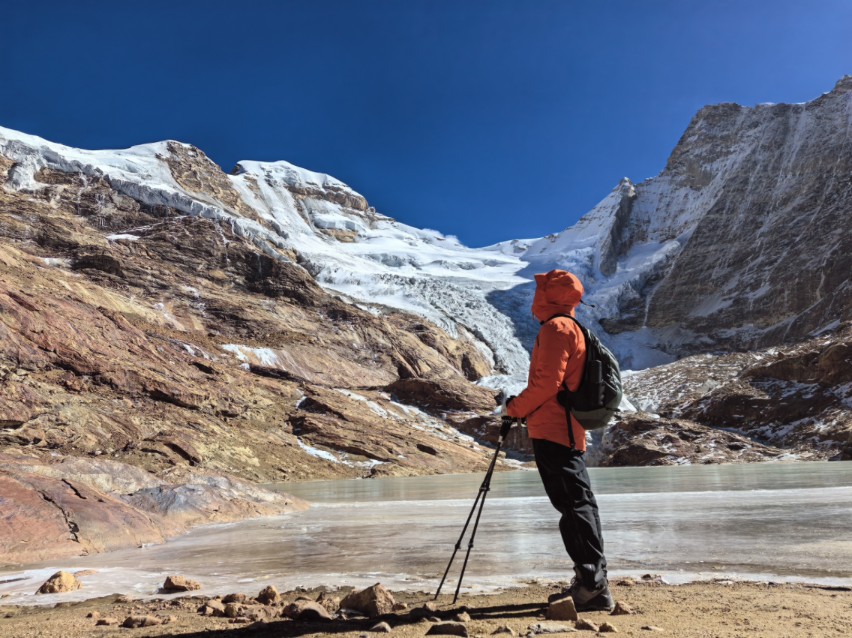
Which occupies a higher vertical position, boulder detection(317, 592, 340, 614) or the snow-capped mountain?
the snow-capped mountain

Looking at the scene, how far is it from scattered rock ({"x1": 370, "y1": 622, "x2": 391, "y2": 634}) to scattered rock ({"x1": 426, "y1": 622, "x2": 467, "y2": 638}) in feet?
0.69

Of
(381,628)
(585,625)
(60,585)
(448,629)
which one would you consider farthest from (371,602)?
(60,585)

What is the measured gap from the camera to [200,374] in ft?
143

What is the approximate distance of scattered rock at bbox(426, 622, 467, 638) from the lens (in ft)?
10.1

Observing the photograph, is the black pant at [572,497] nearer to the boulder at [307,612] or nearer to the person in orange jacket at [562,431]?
the person in orange jacket at [562,431]

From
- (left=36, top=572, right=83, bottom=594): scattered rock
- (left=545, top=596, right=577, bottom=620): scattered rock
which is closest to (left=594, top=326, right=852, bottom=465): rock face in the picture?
(left=545, top=596, right=577, bottom=620): scattered rock

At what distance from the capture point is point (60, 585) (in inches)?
185

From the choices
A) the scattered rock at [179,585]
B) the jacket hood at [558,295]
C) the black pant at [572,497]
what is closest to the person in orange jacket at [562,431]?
the black pant at [572,497]

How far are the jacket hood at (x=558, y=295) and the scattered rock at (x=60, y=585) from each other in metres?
4.03

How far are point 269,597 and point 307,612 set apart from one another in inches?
26.1

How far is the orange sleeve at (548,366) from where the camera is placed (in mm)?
4129

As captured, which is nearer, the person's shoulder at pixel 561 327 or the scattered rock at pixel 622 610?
the scattered rock at pixel 622 610

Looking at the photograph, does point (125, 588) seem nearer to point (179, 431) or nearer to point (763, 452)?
point (179, 431)

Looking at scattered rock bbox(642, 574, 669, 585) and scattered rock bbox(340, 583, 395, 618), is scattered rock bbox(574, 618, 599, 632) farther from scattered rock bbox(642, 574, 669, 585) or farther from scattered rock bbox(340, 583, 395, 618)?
scattered rock bbox(642, 574, 669, 585)
